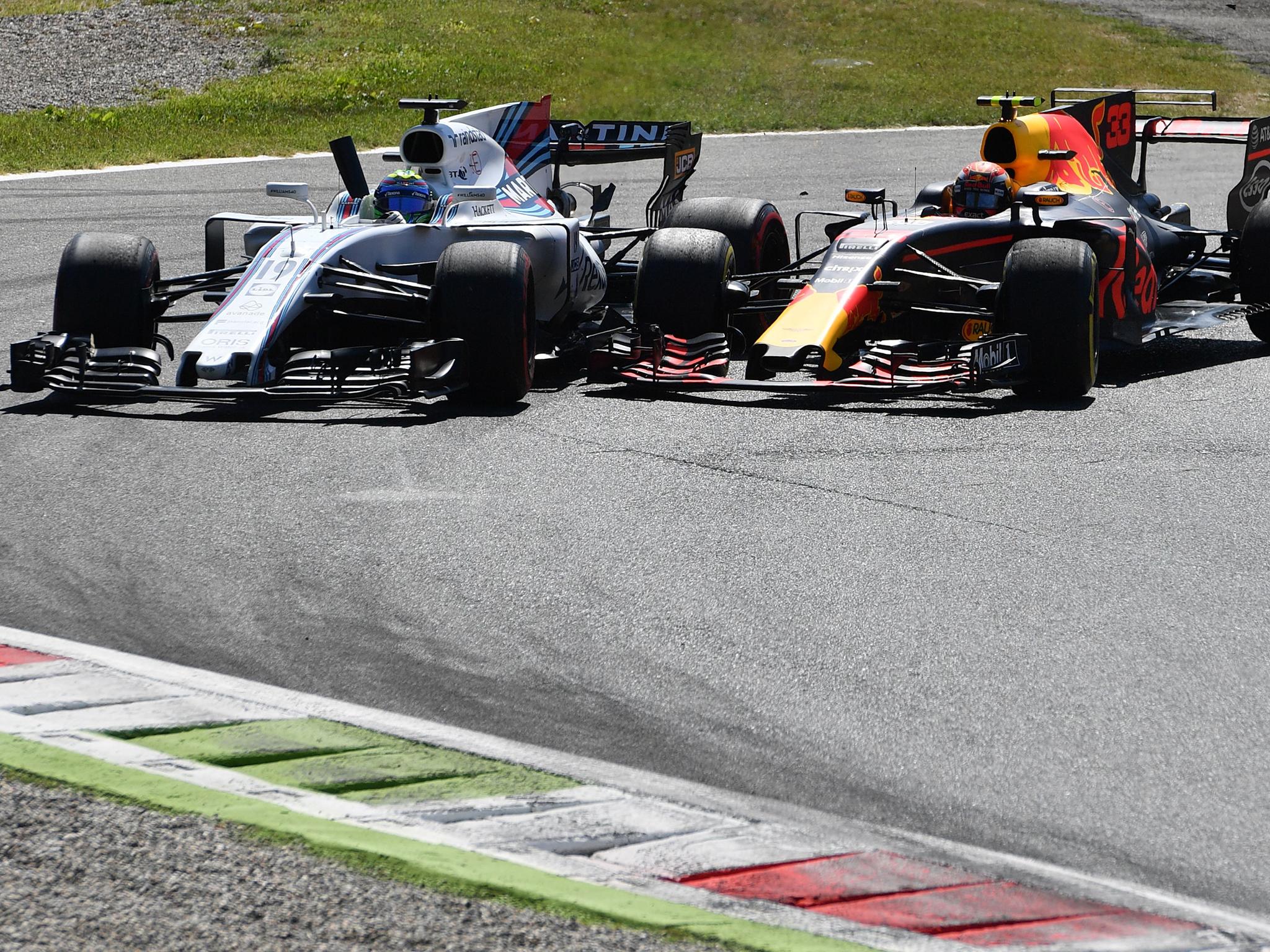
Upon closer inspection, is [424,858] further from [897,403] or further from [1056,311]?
[1056,311]

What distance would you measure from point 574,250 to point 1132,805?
687cm

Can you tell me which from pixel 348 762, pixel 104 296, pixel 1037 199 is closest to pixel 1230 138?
pixel 1037 199

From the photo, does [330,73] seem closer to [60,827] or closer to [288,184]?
[288,184]

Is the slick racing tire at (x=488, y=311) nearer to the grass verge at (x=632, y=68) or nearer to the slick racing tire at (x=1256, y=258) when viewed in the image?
the slick racing tire at (x=1256, y=258)

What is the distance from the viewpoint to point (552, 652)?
18.1ft

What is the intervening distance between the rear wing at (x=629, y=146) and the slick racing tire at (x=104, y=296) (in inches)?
152

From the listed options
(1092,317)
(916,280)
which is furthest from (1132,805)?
(916,280)

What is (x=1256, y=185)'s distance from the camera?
12.6 m

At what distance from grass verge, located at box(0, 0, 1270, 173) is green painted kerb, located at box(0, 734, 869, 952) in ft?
62.8

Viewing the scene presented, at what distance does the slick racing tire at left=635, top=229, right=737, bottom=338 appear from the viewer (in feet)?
33.3

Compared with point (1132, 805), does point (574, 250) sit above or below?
above

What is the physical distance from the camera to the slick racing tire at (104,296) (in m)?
9.55

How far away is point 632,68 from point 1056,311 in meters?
19.4

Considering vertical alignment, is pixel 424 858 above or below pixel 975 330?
below
